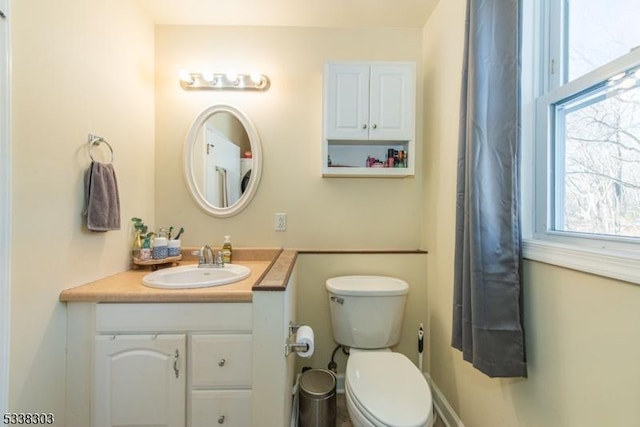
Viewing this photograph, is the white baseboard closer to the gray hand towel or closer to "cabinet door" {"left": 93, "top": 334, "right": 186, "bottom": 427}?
"cabinet door" {"left": 93, "top": 334, "right": 186, "bottom": 427}

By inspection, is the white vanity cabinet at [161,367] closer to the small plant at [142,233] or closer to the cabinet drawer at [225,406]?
the cabinet drawer at [225,406]

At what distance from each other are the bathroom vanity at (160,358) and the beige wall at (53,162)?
8cm

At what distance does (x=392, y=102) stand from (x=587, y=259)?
1.23 meters

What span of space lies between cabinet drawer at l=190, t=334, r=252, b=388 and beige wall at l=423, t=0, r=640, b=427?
1.01 m

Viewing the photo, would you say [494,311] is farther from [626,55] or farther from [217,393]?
[217,393]

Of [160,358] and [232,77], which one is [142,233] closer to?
[160,358]

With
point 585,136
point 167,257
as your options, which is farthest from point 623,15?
point 167,257

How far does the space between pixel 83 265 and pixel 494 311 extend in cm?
165

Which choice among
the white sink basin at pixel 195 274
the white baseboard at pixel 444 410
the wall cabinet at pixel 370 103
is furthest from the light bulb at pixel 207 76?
the white baseboard at pixel 444 410

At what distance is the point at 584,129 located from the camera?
2.86 ft

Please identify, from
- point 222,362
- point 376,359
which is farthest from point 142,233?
point 376,359

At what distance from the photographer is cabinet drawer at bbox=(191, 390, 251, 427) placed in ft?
3.61

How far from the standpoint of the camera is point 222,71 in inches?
71.7

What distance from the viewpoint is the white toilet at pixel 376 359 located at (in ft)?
3.31
